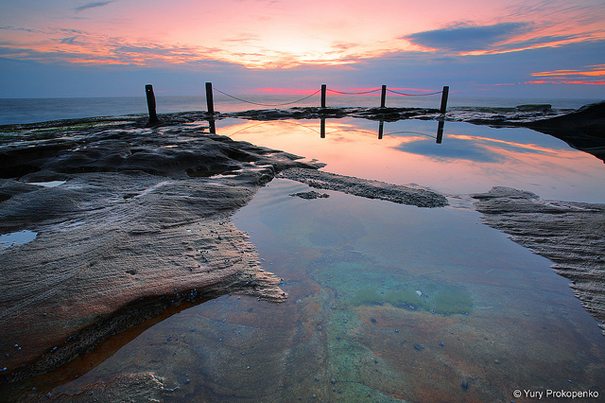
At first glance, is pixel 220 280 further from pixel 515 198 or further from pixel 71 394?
pixel 515 198

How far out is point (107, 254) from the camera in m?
2.67

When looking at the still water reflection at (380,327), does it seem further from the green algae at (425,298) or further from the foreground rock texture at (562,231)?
the foreground rock texture at (562,231)

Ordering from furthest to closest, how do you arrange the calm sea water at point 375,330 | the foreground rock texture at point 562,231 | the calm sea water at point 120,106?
the calm sea water at point 120,106, the foreground rock texture at point 562,231, the calm sea water at point 375,330

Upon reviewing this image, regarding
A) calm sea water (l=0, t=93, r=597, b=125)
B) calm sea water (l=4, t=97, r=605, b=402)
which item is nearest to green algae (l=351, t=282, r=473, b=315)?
calm sea water (l=4, t=97, r=605, b=402)

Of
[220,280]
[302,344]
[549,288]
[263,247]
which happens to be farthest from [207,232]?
[549,288]

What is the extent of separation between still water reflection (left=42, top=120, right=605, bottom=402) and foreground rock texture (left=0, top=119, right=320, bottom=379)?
250 millimetres

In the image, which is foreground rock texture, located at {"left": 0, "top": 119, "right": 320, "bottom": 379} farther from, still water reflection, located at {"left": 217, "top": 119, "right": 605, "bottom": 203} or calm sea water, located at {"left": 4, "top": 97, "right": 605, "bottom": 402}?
still water reflection, located at {"left": 217, "top": 119, "right": 605, "bottom": 203}

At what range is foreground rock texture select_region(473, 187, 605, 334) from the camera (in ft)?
8.46

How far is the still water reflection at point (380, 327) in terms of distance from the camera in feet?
5.55

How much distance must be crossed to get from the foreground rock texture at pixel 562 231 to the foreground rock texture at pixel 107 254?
9.15ft

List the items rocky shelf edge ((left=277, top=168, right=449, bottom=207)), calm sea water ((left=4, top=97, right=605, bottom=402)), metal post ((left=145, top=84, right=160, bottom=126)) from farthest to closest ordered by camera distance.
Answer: metal post ((left=145, top=84, right=160, bottom=126)), rocky shelf edge ((left=277, top=168, right=449, bottom=207)), calm sea water ((left=4, top=97, right=605, bottom=402))

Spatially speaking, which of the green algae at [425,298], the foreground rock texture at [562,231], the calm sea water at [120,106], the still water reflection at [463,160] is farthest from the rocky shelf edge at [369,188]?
the calm sea water at [120,106]

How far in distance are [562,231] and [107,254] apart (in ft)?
16.6

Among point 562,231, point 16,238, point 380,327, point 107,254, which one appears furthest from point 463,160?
point 16,238
